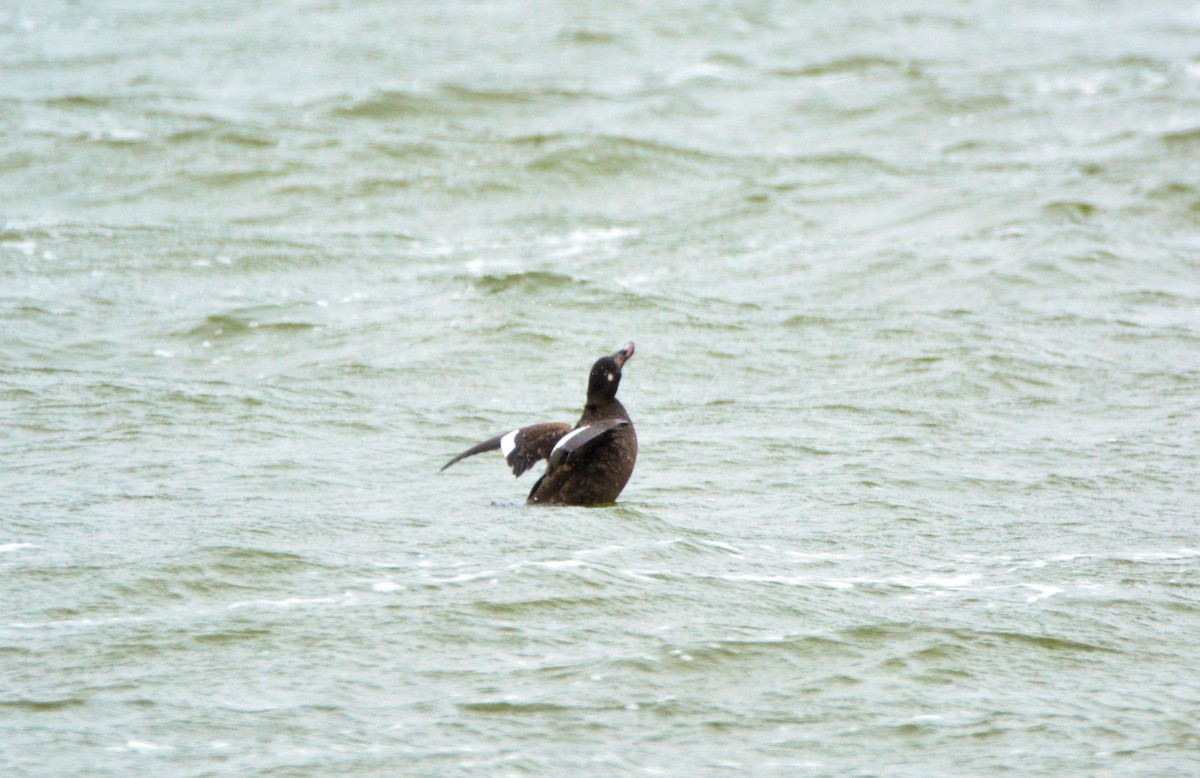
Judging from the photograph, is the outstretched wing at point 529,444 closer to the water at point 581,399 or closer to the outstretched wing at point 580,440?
the outstretched wing at point 580,440

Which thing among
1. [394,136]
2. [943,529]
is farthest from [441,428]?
[394,136]

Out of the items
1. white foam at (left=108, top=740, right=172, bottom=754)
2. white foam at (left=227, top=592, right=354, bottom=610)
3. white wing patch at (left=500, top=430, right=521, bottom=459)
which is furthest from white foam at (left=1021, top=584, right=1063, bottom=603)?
white foam at (left=108, top=740, right=172, bottom=754)

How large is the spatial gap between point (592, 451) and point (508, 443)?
17.4 inches

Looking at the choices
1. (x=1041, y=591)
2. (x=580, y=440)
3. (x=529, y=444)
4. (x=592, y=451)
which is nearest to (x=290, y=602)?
(x=580, y=440)

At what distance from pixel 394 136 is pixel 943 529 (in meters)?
11.8

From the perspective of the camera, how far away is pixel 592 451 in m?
8.01

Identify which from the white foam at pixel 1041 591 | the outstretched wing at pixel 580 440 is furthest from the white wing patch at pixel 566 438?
the white foam at pixel 1041 591

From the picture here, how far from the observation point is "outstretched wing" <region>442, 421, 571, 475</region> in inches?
314

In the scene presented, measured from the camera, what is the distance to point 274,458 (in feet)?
29.9

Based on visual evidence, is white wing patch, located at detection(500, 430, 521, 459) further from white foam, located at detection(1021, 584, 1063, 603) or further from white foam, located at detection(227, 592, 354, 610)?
white foam, located at detection(1021, 584, 1063, 603)

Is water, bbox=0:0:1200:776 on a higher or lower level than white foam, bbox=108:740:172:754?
higher

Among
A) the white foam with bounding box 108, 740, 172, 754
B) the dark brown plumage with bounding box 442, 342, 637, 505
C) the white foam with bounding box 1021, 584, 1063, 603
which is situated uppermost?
the dark brown plumage with bounding box 442, 342, 637, 505

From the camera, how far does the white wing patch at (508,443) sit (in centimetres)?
807

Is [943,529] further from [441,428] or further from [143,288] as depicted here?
[143,288]
